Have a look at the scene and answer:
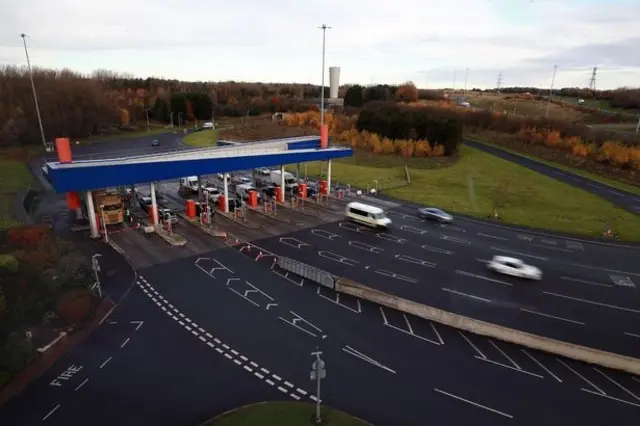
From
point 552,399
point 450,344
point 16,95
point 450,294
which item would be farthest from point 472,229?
point 16,95

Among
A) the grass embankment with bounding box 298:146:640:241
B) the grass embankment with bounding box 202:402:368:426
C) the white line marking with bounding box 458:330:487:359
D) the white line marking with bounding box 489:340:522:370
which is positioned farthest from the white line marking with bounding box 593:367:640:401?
the grass embankment with bounding box 298:146:640:241

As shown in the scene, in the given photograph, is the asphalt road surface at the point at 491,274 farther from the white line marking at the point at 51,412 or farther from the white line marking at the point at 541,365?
the white line marking at the point at 51,412

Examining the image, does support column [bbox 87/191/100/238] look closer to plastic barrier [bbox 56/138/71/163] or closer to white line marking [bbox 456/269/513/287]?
plastic barrier [bbox 56/138/71/163]

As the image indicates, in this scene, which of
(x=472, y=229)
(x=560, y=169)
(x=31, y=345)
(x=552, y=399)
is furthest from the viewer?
(x=560, y=169)

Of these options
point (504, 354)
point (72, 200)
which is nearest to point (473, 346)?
point (504, 354)

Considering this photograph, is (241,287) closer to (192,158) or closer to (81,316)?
(81,316)

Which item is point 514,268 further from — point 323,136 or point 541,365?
point 323,136
